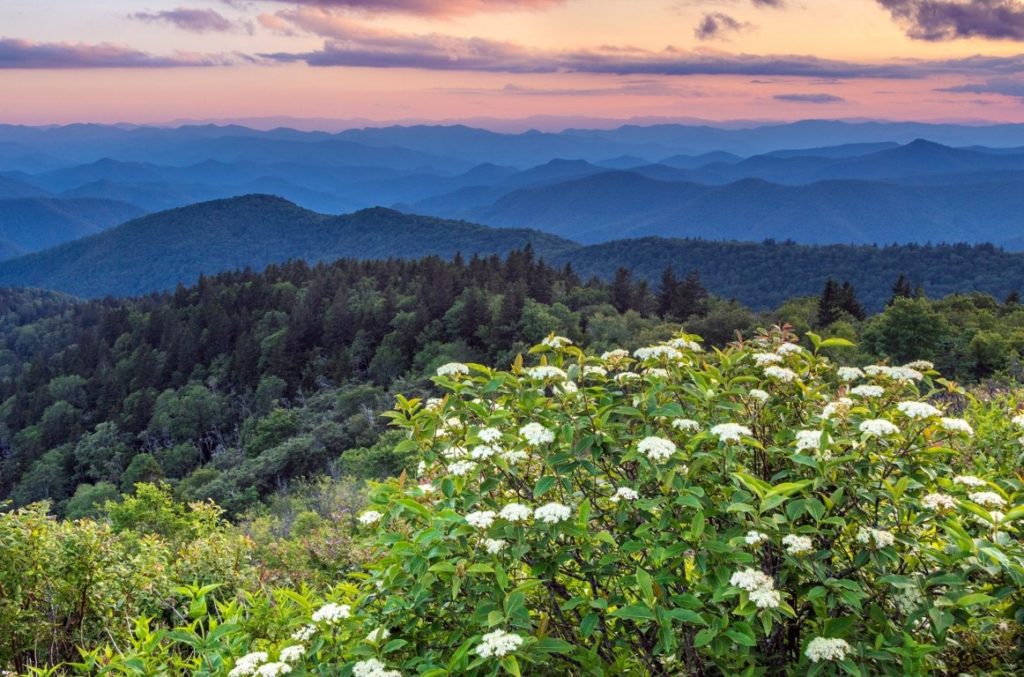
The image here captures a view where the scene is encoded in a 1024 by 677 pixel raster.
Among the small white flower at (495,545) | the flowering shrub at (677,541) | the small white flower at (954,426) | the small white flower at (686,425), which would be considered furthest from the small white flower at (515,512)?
the small white flower at (954,426)

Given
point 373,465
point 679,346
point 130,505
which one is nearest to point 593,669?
point 679,346

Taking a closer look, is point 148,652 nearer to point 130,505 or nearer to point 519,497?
point 519,497

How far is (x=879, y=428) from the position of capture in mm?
3785

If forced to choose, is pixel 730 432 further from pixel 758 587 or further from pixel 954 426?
A: pixel 954 426

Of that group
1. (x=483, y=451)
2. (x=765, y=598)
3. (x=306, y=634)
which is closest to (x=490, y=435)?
(x=483, y=451)

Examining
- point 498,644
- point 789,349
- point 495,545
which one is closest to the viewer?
point 498,644

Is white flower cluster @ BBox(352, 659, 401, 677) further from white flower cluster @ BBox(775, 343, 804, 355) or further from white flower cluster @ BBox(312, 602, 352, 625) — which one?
white flower cluster @ BBox(775, 343, 804, 355)

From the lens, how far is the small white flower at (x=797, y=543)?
11.8 feet

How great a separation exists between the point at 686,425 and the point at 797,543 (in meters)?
0.93

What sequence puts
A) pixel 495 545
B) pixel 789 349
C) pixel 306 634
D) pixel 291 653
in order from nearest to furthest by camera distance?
pixel 495 545, pixel 291 653, pixel 306 634, pixel 789 349

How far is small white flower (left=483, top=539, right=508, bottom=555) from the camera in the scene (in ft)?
12.5

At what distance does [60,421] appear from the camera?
91.5 meters

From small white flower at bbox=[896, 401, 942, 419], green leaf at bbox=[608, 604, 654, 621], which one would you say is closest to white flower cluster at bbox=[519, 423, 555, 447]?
green leaf at bbox=[608, 604, 654, 621]

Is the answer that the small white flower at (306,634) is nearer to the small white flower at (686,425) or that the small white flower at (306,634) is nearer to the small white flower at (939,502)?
the small white flower at (686,425)
